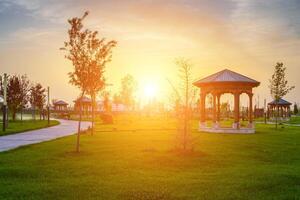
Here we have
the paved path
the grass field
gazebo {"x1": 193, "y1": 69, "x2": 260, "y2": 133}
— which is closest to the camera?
the grass field

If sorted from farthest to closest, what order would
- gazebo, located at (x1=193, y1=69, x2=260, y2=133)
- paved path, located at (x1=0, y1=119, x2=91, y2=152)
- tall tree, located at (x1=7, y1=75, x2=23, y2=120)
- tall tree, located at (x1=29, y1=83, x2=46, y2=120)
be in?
tall tree, located at (x1=29, y1=83, x2=46, y2=120) → tall tree, located at (x1=7, y1=75, x2=23, y2=120) → gazebo, located at (x1=193, y1=69, x2=260, y2=133) → paved path, located at (x1=0, y1=119, x2=91, y2=152)

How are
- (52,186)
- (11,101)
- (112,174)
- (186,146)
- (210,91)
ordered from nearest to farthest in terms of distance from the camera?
1. (52,186)
2. (112,174)
3. (186,146)
4. (210,91)
5. (11,101)

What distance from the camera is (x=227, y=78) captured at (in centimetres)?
3638

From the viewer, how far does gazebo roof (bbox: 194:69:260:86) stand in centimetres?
3597

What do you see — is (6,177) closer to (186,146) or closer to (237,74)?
(186,146)

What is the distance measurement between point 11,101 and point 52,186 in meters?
44.1

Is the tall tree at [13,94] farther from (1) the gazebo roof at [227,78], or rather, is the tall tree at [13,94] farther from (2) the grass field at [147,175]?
(2) the grass field at [147,175]

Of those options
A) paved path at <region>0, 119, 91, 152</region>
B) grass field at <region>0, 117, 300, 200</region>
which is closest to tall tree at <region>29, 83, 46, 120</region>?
paved path at <region>0, 119, 91, 152</region>

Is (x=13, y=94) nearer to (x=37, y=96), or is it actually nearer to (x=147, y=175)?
(x=37, y=96)

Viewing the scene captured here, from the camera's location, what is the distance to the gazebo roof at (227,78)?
118 feet

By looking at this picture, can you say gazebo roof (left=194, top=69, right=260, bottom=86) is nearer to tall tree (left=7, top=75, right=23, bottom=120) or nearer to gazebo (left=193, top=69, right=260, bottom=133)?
gazebo (left=193, top=69, right=260, bottom=133)

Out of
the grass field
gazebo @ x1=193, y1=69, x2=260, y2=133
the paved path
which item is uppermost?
gazebo @ x1=193, y1=69, x2=260, y2=133

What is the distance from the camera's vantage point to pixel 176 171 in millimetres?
12789

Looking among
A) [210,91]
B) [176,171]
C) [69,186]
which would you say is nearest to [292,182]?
[176,171]
